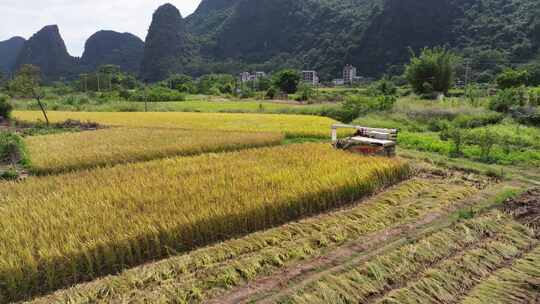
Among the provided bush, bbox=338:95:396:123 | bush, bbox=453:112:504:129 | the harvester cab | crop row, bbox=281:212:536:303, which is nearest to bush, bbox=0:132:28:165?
the harvester cab

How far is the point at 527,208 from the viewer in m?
6.86

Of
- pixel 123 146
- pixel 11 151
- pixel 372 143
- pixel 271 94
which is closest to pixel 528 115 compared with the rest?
pixel 372 143

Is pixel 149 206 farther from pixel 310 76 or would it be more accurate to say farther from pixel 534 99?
pixel 310 76

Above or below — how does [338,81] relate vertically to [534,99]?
above

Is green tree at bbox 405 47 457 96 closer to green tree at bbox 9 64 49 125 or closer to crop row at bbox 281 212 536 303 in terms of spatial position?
crop row at bbox 281 212 536 303

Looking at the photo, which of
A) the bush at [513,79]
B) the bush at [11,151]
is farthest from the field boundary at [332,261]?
the bush at [513,79]

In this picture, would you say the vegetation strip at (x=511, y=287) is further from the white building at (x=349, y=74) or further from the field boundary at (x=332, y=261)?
the white building at (x=349, y=74)

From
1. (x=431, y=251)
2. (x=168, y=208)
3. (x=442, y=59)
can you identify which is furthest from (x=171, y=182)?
(x=442, y=59)

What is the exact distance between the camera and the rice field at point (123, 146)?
10141 millimetres

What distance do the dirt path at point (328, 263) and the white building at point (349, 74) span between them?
210 ft

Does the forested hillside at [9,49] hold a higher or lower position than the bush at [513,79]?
higher

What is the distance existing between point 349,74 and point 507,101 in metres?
53.4

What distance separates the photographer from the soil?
6.31m

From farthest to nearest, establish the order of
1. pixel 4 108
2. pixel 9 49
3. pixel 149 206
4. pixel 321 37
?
pixel 9 49 < pixel 321 37 < pixel 4 108 < pixel 149 206
